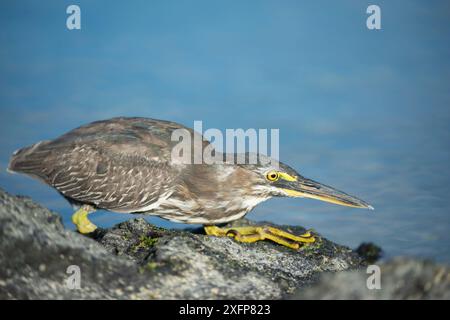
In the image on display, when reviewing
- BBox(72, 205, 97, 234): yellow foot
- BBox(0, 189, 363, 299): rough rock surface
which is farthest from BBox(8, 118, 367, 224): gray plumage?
BBox(0, 189, 363, 299): rough rock surface

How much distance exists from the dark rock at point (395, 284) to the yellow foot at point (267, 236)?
2447 millimetres

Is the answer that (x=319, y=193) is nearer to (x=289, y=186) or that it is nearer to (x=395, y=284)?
(x=289, y=186)

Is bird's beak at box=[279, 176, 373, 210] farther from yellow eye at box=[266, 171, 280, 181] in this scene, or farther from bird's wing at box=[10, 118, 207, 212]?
bird's wing at box=[10, 118, 207, 212]

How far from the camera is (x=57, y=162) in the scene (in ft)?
29.4

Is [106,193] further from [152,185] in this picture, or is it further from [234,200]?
[234,200]

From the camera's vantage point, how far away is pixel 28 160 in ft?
30.0

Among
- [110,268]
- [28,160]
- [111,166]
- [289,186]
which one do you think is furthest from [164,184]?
[110,268]

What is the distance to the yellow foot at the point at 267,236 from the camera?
8.54 metres

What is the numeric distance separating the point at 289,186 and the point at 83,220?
10.3 ft

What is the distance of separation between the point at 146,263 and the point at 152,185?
8.20 feet

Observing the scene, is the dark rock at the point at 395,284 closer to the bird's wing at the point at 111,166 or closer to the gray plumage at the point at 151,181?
the gray plumage at the point at 151,181

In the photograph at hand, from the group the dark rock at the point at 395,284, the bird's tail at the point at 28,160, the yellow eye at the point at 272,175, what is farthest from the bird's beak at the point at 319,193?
the bird's tail at the point at 28,160

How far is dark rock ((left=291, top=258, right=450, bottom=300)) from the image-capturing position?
227 inches

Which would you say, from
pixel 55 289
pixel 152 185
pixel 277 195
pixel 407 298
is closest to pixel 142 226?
pixel 152 185
